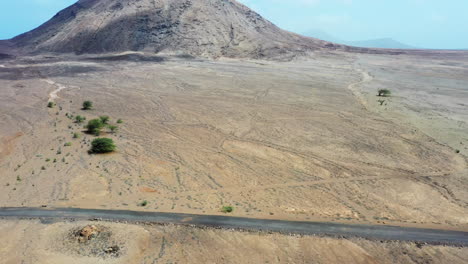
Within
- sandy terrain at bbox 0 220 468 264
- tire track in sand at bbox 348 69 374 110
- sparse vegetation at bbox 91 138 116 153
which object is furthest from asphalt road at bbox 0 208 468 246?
tire track in sand at bbox 348 69 374 110

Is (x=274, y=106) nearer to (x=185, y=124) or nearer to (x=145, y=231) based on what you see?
(x=185, y=124)

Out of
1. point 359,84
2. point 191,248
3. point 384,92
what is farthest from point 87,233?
point 359,84

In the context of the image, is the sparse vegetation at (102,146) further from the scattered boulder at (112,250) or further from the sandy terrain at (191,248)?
the scattered boulder at (112,250)

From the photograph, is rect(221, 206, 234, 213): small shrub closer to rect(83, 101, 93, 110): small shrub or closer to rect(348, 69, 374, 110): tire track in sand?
rect(83, 101, 93, 110): small shrub

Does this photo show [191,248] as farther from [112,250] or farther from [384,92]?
[384,92]

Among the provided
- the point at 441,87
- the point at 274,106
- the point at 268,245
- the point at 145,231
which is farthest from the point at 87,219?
the point at 441,87

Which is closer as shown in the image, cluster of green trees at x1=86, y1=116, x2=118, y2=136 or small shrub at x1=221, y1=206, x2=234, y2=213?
small shrub at x1=221, y1=206, x2=234, y2=213
